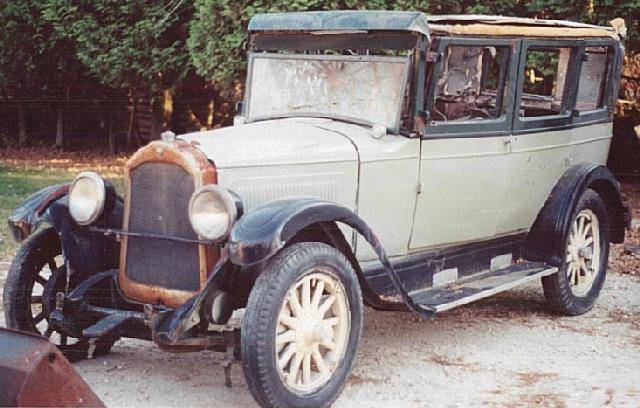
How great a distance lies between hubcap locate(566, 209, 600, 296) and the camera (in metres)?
6.76

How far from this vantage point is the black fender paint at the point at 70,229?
5.18m

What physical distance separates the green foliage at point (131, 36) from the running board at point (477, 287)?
26.9ft

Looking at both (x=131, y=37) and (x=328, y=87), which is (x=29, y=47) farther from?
(x=328, y=87)

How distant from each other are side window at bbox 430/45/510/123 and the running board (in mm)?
1012

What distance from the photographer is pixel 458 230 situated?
596cm

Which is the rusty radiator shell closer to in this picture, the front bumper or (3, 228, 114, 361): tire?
the front bumper

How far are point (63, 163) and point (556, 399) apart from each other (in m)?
12.6

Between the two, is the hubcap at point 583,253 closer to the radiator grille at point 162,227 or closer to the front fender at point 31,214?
the radiator grille at point 162,227

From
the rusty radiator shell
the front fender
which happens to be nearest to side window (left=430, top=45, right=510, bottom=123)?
the rusty radiator shell

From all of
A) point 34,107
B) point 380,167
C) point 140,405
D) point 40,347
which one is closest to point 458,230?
point 380,167

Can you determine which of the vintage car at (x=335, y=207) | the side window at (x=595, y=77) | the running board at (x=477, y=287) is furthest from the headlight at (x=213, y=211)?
the side window at (x=595, y=77)

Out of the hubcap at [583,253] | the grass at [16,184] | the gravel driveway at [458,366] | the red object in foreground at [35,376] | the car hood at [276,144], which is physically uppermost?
the car hood at [276,144]

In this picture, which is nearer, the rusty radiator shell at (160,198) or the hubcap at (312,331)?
the hubcap at (312,331)

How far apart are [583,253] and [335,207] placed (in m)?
2.80
